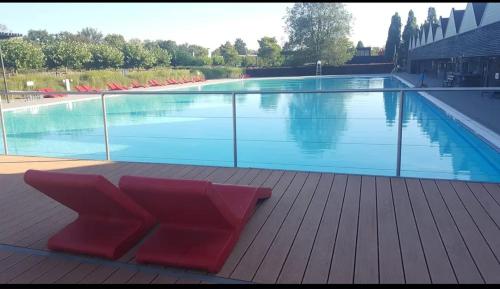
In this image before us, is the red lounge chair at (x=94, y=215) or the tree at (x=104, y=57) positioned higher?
the tree at (x=104, y=57)

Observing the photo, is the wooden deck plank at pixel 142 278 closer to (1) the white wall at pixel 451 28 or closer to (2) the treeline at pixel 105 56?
(1) the white wall at pixel 451 28

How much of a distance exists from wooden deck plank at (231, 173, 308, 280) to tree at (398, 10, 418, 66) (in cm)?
3795

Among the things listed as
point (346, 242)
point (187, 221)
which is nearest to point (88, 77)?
point (187, 221)

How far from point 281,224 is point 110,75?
2058 cm

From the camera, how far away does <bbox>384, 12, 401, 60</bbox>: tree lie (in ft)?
125

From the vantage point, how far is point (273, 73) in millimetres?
33844

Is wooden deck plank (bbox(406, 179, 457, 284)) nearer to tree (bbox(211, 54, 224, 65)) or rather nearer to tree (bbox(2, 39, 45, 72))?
tree (bbox(2, 39, 45, 72))

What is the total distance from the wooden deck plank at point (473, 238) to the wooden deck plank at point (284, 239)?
102 centimetres

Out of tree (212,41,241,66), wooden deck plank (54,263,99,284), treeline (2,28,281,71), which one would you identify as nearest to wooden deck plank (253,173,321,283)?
Result: wooden deck plank (54,263,99,284)

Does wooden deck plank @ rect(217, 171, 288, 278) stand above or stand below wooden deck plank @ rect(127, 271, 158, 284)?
above

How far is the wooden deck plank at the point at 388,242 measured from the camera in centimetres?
192

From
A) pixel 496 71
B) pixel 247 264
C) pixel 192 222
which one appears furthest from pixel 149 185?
pixel 496 71

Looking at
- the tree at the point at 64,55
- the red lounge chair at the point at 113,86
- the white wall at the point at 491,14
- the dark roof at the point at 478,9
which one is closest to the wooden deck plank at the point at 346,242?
the white wall at the point at 491,14

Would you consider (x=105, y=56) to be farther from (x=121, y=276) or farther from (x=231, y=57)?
(x=121, y=276)
